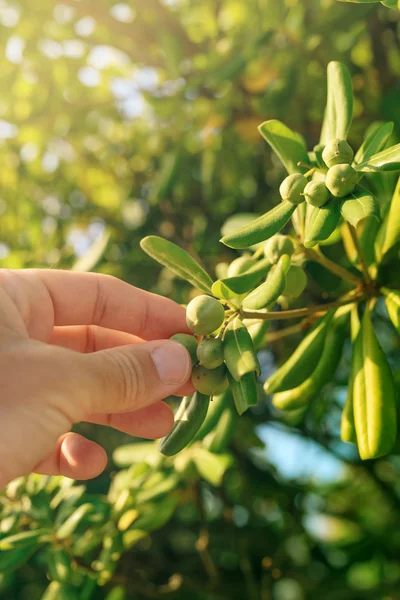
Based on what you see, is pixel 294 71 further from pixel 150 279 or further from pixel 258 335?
pixel 258 335

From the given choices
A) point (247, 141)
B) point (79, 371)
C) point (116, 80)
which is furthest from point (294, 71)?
point (79, 371)

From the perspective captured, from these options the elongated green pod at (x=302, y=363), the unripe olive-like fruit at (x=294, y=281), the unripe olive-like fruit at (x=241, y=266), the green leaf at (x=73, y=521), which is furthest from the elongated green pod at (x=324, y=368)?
the green leaf at (x=73, y=521)

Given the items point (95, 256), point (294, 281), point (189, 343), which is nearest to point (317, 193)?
point (294, 281)

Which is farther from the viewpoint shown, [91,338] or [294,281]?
[91,338]

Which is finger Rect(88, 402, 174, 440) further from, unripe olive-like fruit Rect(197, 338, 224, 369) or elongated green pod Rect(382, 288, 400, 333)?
elongated green pod Rect(382, 288, 400, 333)

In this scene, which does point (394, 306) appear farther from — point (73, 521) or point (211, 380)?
point (73, 521)

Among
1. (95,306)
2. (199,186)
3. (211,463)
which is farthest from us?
(199,186)
